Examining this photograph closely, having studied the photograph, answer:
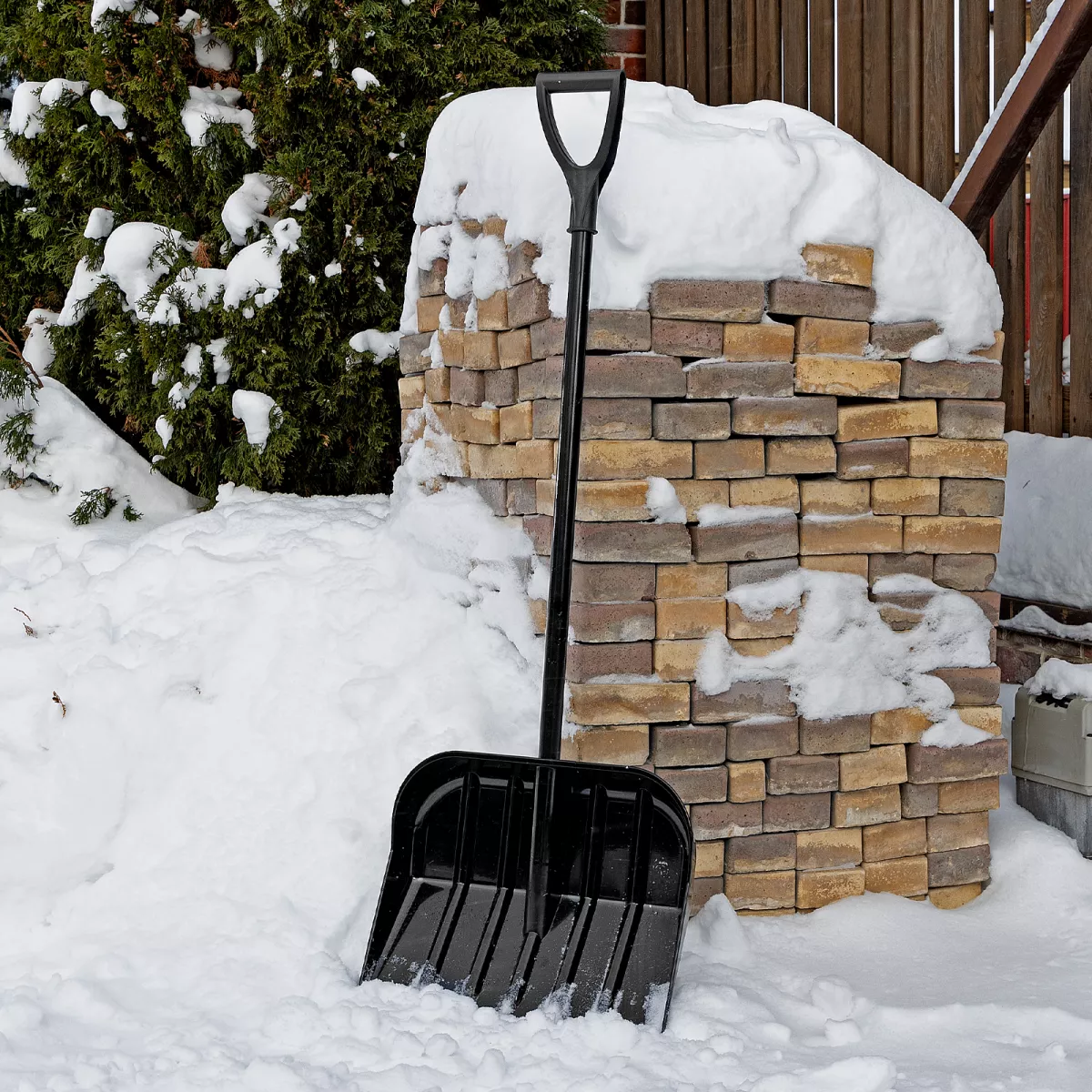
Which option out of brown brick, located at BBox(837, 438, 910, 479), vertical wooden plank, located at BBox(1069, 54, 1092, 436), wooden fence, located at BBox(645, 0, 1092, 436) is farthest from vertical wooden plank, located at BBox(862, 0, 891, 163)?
brown brick, located at BBox(837, 438, 910, 479)

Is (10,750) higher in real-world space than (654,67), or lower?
Answer: lower

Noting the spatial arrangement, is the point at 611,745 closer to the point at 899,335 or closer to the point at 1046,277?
the point at 899,335

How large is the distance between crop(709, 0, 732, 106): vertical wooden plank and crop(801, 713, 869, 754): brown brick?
236cm

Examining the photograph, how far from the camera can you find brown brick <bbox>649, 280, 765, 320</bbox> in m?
2.00

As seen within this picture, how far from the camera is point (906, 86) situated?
3.04 m

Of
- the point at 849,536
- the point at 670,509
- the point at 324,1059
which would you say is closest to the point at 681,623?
the point at 670,509

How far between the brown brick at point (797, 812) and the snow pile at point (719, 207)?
904 mm

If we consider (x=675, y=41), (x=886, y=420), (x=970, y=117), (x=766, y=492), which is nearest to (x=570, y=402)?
(x=766, y=492)

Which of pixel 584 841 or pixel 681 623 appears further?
pixel 681 623

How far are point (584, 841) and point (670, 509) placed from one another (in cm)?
59

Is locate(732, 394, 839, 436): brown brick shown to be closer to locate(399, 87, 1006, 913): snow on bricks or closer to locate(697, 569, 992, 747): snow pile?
locate(399, 87, 1006, 913): snow on bricks

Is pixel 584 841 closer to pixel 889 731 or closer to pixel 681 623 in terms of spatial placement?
pixel 681 623

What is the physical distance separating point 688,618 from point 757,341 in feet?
1.69

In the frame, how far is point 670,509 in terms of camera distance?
2029 mm
